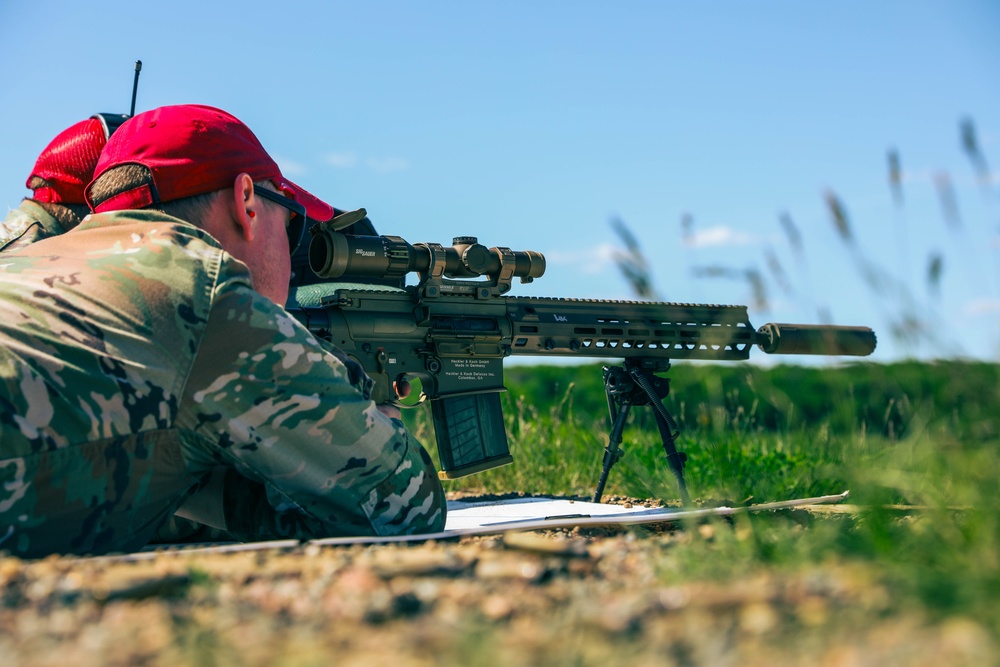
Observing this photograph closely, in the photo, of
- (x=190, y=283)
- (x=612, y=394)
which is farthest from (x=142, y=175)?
(x=612, y=394)

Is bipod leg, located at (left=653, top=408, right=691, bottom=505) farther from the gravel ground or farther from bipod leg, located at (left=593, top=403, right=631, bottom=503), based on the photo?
the gravel ground

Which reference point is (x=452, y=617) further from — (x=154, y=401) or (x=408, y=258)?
(x=408, y=258)

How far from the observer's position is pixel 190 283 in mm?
2771

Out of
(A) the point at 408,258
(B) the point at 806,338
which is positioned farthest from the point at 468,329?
(B) the point at 806,338

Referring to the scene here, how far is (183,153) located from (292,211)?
0.56 meters

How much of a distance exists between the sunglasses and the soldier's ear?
0.07m

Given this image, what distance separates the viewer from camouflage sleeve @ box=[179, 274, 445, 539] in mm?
2807

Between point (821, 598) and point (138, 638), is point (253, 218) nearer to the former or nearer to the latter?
point (138, 638)

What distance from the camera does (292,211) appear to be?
12.1ft

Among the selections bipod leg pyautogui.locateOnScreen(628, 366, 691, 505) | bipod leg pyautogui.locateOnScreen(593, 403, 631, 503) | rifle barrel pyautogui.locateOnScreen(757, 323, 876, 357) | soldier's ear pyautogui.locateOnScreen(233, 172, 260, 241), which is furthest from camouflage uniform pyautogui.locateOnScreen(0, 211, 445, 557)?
rifle barrel pyautogui.locateOnScreen(757, 323, 876, 357)

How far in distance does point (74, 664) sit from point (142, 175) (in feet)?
7.32

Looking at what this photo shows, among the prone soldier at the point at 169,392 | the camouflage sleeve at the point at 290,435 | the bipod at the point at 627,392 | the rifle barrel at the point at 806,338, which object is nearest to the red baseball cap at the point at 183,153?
the prone soldier at the point at 169,392

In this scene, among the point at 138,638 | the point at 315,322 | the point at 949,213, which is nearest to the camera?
the point at 138,638

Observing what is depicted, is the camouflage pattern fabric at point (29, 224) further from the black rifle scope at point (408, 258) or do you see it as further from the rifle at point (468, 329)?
the black rifle scope at point (408, 258)
